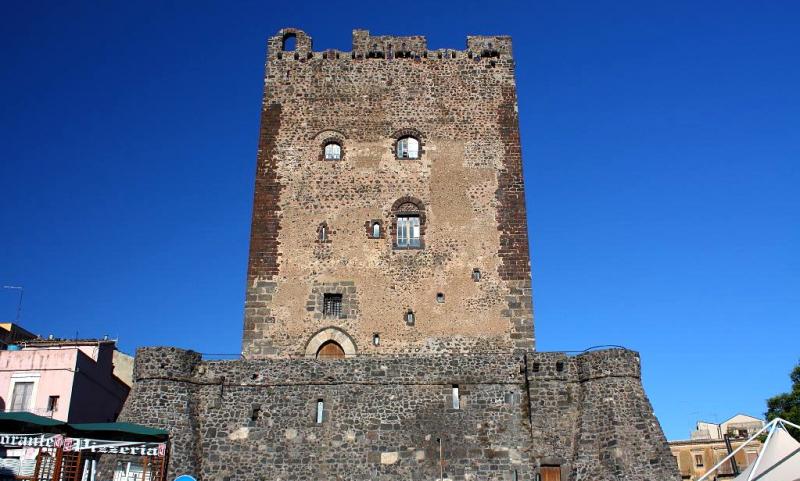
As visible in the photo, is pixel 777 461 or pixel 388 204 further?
pixel 388 204

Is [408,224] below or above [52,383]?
above

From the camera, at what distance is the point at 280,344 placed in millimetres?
27234

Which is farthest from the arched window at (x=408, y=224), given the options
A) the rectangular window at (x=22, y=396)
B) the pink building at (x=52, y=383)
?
the rectangular window at (x=22, y=396)

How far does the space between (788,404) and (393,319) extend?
22068 mm

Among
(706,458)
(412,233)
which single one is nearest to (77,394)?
(412,233)

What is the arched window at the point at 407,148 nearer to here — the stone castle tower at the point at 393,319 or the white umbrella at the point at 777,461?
the stone castle tower at the point at 393,319

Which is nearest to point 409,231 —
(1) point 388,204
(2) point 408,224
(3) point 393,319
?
(2) point 408,224

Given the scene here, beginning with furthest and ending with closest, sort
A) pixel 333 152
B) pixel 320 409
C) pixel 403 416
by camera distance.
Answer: pixel 333 152, pixel 320 409, pixel 403 416

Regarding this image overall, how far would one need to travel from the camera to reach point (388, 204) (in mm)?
29219

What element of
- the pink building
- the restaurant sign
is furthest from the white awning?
the pink building

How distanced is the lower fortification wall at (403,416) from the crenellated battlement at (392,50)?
1382cm

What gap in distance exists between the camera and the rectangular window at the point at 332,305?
2776cm

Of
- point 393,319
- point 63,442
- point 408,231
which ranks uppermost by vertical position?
point 408,231

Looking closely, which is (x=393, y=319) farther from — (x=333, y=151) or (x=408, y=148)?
(x=333, y=151)
